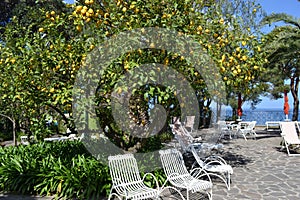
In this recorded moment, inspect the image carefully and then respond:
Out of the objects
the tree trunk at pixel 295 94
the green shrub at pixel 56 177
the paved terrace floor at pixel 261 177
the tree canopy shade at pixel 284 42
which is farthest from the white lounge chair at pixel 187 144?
the tree trunk at pixel 295 94

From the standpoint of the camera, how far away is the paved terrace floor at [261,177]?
545cm

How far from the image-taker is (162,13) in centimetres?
473

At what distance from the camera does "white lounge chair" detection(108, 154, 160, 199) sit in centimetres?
472

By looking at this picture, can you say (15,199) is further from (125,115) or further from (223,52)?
(223,52)

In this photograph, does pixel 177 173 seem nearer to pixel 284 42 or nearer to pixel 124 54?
pixel 124 54

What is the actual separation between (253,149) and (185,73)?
6.91 metres

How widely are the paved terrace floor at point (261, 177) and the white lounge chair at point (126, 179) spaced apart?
75 cm

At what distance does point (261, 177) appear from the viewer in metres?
6.71

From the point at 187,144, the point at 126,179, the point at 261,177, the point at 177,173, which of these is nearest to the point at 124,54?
the point at 126,179

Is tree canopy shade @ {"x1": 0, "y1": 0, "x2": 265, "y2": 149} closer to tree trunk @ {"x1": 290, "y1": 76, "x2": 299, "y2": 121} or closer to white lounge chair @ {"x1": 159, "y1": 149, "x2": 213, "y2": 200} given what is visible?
white lounge chair @ {"x1": 159, "y1": 149, "x2": 213, "y2": 200}

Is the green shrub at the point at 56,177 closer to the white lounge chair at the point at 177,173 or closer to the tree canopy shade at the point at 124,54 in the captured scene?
the tree canopy shade at the point at 124,54

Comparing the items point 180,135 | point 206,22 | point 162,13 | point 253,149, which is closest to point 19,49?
point 162,13

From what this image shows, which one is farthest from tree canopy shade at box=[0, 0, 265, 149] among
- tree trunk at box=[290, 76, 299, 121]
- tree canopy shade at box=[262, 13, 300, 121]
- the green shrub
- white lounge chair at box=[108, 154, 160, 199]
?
tree trunk at box=[290, 76, 299, 121]

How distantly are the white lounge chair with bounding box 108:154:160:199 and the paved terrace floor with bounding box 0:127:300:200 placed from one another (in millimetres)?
753
